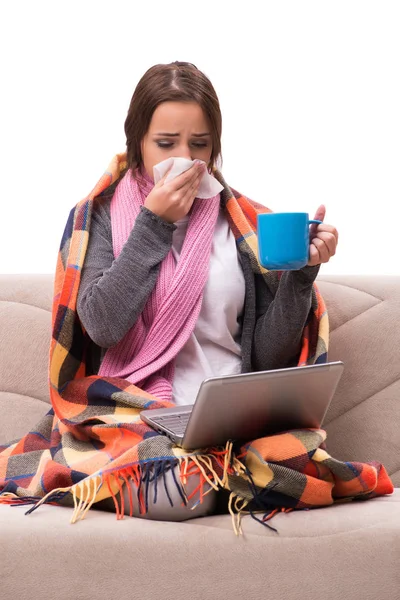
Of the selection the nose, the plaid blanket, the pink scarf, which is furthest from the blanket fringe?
the nose

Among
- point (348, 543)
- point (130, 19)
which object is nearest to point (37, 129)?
point (130, 19)

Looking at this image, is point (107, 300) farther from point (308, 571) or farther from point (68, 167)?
point (68, 167)

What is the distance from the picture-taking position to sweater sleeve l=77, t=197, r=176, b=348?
1.68m

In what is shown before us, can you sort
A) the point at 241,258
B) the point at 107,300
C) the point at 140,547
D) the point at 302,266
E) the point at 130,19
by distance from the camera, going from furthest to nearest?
the point at 130,19 → the point at 241,258 → the point at 107,300 → the point at 302,266 → the point at 140,547

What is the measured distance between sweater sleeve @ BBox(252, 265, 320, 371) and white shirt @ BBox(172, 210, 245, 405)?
5 cm

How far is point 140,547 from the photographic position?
134cm

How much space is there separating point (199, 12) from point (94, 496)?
61.4 inches

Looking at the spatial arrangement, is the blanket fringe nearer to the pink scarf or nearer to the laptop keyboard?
the laptop keyboard

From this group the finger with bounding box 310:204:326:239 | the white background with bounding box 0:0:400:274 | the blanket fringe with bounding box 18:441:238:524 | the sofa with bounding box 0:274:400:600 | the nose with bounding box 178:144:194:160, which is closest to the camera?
the sofa with bounding box 0:274:400:600

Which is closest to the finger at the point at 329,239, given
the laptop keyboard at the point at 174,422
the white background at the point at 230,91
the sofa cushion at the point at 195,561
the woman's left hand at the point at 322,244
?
the woman's left hand at the point at 322,244

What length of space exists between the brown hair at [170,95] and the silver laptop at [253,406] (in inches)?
24.8

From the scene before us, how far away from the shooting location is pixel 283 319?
1.80m

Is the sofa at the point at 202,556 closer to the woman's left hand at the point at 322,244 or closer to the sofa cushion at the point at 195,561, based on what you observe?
the sofa cushion at the point at 195,561

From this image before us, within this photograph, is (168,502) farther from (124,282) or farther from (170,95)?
(170,95)
